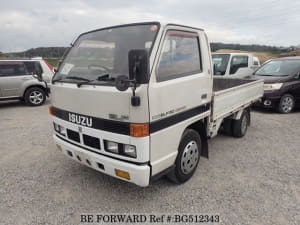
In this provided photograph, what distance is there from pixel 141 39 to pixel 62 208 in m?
2.25

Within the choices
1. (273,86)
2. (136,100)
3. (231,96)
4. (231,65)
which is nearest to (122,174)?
(136,100)

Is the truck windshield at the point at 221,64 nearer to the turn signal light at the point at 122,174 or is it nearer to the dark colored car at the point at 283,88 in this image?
the dark colored car at the point at 283,88

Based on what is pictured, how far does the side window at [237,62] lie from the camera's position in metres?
8.86

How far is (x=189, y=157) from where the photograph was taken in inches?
119

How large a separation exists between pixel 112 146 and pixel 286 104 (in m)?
6.60

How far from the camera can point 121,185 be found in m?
3.05

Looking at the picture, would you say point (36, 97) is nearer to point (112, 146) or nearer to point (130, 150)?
point (112, 146)

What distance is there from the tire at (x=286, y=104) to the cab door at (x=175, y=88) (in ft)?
15.9

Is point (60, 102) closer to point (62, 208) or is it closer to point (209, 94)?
point (62, 208)

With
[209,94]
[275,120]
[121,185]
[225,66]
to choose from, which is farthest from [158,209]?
[225,66]

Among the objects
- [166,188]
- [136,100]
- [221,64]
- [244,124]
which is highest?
[221,64]

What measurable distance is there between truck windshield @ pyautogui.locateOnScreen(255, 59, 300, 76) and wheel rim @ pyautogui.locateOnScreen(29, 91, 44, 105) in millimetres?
8362

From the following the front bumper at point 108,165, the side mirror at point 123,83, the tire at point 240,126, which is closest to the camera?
the side mirror at point 123,83

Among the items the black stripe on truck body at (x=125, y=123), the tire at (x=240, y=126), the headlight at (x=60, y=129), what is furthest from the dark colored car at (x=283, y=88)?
the headlight at (x=60, y=129)
